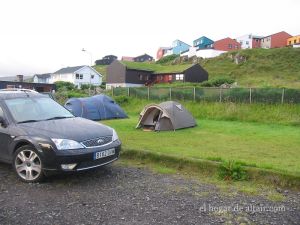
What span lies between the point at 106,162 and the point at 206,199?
6.45ft

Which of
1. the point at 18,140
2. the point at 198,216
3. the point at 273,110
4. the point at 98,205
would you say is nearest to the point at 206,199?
the point at 198,216

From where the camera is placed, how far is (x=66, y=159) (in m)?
5.46

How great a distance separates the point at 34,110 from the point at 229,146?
5353 millimetres

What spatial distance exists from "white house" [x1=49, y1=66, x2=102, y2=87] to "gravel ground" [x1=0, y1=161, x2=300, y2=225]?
64242 millimetres

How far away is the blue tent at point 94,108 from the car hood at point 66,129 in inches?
398

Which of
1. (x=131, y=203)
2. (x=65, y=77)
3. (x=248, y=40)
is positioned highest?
(x=248, y=40)

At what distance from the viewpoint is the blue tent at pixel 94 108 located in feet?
54.7

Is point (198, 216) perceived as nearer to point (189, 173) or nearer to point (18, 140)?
point (189, 173)

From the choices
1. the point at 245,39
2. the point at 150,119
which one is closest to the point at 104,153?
the point at 150,119

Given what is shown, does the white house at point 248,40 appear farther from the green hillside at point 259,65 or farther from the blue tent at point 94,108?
the blue tent at point 94,108

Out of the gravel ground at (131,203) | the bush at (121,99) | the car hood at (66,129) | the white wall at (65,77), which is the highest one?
the white wall at (65,77)

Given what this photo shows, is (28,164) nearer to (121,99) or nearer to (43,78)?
(121,99)

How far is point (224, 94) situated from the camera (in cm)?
1948

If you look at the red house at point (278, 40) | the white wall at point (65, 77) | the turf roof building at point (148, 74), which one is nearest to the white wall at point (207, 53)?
the red house at point (278, 40)
